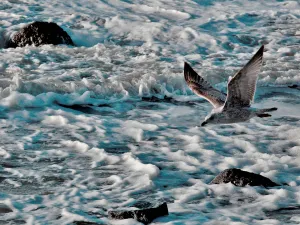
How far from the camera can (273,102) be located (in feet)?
35.1

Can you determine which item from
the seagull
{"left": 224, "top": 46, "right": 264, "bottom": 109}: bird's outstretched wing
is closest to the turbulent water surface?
the seagull

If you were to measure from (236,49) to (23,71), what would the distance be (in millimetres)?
4900

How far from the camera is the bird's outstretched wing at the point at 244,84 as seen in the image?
704cm

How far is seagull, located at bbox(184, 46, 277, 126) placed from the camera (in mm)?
7078

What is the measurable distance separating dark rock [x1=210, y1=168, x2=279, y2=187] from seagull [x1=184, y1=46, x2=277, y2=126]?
72cm

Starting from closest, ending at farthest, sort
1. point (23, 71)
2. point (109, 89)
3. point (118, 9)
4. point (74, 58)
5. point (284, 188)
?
point (284, 188), point (109, 89), point (23, 71), point (74, 58), point (118, 9)

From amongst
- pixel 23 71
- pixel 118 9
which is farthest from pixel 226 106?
pixel 118 9

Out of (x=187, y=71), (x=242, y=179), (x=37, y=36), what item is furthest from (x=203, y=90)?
(x=37, y=36)

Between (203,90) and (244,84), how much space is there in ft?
4.00

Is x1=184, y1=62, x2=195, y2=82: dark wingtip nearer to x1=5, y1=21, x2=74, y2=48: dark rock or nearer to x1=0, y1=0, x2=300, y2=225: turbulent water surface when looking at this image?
x1=0, y1=0, x2=300, y2=225: turbulent water surface

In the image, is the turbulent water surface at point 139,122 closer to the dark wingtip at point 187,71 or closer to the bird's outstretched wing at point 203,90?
the bird's outstretched wing at point 203,90

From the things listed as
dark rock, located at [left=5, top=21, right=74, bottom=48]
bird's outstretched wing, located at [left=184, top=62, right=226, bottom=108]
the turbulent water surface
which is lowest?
the turbulent water surface

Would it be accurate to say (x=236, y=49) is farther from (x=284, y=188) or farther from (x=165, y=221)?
(x=165, y=221)

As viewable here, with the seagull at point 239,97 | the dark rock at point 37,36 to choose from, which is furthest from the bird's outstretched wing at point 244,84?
the dark rock at point 37,36
